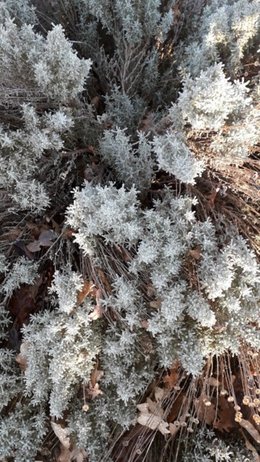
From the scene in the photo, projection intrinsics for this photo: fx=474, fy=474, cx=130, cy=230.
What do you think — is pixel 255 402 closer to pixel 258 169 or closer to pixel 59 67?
pixel 258 169

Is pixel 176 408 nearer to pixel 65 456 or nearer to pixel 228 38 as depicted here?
pixel 65 456

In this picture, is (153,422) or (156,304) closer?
(156,304)

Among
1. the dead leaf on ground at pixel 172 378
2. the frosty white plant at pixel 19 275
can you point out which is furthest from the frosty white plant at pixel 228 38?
the dead leaf on ground at pixel 172 378

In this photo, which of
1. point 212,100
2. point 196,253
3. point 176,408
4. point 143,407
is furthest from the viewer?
point 176,408

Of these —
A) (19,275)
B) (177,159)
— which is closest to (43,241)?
(19,275)

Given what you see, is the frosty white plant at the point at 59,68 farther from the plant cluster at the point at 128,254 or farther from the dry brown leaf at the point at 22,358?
the dry brown leaf at the point at 22,358

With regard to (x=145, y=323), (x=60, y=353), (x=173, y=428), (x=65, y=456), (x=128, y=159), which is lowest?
(x=65, y=456)

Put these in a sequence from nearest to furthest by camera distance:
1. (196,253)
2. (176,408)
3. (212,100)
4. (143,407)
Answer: (212,100) < (196,253) < (143,407) < (176,408)

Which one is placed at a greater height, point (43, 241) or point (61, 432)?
point (43, 241)

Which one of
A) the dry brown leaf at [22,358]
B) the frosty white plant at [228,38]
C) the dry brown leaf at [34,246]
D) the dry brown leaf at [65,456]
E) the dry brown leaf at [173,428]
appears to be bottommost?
the dry brown leaf at [65,456]

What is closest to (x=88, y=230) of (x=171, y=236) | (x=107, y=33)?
(x=171, y=236)

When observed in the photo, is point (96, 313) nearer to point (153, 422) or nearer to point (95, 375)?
point (95, 375)

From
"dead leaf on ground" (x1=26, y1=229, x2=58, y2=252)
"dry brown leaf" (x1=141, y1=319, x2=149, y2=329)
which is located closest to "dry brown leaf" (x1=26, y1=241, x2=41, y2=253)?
"dead leaf on ground" (x1=26, y1=229, x2=58, y2=252)

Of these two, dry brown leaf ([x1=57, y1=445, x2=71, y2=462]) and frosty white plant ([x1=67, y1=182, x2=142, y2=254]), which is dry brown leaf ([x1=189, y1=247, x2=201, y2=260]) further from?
dry brown leaf ([x1=57, y1=445, x2=71, y2=462])
